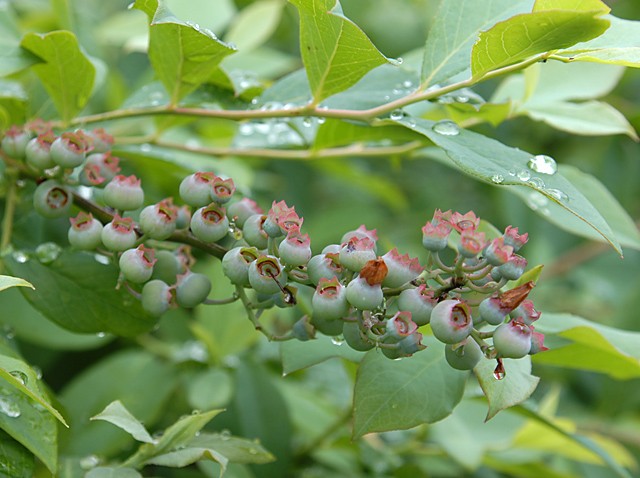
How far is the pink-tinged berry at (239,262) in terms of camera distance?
65 centimetres

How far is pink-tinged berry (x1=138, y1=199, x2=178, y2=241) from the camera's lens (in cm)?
69

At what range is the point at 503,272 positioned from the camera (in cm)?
61

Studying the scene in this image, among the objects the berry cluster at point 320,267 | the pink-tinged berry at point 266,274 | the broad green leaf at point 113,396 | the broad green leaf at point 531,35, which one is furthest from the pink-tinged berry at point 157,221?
the broad green leaf at point 113,396

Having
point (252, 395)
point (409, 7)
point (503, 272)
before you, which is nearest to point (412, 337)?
point (503, 272)

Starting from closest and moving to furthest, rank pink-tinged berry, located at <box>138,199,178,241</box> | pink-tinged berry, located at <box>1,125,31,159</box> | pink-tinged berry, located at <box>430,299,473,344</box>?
pink-tinged berry, located at <box>430,299,473,344</box>, pink-tinged berry, located at <box>138,199,178,241</box>, pink-tinged berry, located at <box>1,125,31,159</box>

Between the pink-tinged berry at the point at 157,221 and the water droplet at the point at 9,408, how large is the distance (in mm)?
177

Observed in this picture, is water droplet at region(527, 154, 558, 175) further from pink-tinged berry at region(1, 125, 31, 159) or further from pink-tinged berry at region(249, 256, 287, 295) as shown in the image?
pink-tinged berry at region(1, 125, 31, 159)

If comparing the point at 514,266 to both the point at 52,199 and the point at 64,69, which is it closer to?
the point at 52,199

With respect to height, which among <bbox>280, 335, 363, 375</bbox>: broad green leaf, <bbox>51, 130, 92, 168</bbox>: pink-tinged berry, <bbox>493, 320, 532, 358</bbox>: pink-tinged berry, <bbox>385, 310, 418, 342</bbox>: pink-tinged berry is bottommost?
<bbox>280, 335, 363, 375</bbox>: broad green leaf

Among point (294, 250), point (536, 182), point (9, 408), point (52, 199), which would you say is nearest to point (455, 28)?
point (536, 182)

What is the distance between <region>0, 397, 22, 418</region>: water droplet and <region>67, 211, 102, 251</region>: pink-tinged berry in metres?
0.14

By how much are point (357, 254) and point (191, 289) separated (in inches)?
Answer: 6.7

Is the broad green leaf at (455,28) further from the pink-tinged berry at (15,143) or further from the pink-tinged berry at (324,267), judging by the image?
the pink-tinged berry at (15,143)

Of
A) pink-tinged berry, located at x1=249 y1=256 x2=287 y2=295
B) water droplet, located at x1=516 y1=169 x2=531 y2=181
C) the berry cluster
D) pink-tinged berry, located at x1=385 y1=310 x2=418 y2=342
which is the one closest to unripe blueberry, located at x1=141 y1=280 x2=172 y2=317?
the berry cluster
